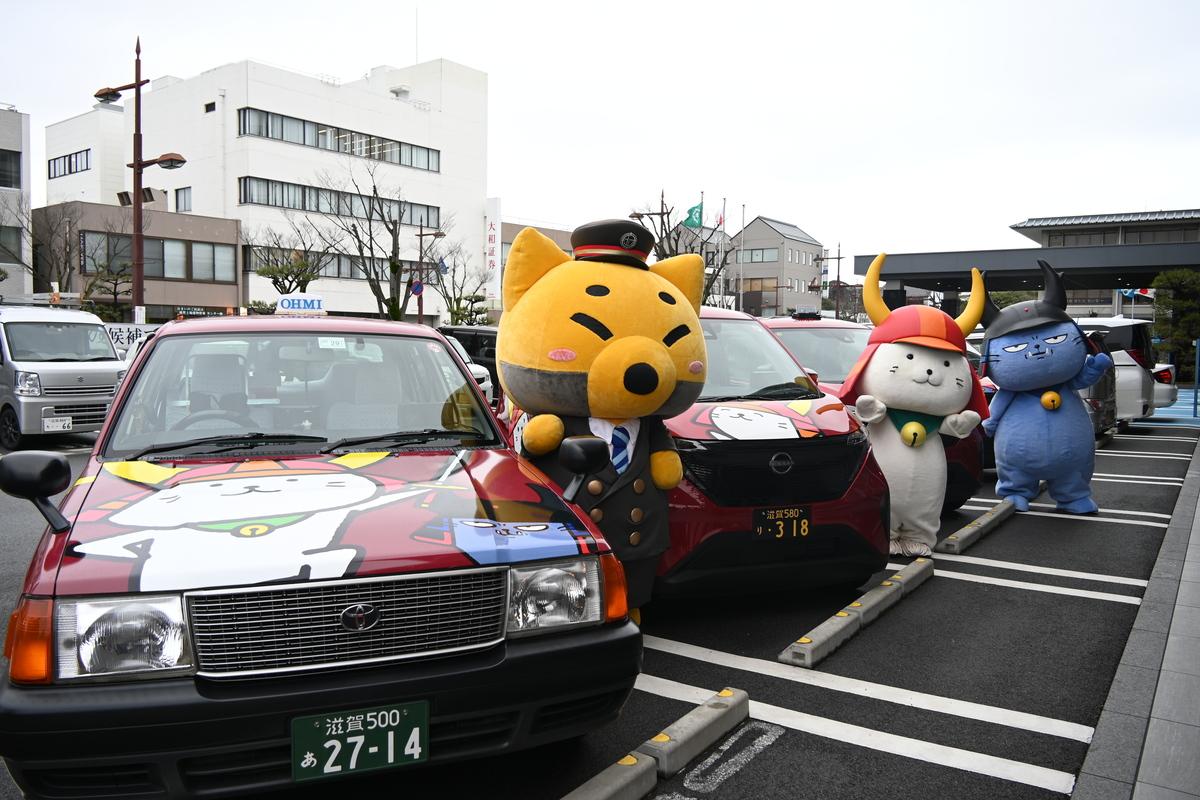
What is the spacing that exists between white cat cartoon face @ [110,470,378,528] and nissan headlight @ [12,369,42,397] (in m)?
10.9

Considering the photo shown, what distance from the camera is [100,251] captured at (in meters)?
40.2

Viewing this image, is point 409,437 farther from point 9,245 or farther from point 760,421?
point 9,245

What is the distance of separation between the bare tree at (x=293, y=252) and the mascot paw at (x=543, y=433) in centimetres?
3686

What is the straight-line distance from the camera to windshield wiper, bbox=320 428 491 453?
11.6 ft

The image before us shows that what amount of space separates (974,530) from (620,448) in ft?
13.2

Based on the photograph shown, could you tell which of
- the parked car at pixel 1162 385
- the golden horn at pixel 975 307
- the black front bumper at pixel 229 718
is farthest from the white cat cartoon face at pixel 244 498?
the parked car at pixel 1162 385

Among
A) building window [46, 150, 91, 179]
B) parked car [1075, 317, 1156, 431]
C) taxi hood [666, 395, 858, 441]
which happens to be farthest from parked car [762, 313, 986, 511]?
building window [46, 150, 91, 179]

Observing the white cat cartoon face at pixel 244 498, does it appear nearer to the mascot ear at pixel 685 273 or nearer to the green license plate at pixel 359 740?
the green license plate at pixel 359 740

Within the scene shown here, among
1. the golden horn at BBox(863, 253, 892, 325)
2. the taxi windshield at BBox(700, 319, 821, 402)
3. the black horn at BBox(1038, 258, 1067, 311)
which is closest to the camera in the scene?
the taxi windshield at BBox(700, 319, 821, 402)

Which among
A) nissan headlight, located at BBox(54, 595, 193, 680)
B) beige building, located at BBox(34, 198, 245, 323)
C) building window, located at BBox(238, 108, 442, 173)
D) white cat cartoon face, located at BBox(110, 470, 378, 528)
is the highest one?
building window, located at BBox(238, 108, 442, 173)

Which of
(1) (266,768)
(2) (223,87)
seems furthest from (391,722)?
(2) (223,87)

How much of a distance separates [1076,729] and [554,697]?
239 centimetres

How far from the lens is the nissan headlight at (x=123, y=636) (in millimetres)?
2324

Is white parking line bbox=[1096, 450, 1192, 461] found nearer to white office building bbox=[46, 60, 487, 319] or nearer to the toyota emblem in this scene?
the toyota emblem
